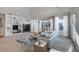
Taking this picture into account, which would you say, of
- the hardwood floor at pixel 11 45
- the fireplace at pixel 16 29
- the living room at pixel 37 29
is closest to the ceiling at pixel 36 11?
the living room at pixel 37 29

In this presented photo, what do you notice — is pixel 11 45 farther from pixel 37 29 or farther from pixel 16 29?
pixel 37 29

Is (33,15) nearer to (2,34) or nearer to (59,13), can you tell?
(59,13)

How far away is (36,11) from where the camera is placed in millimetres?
2117

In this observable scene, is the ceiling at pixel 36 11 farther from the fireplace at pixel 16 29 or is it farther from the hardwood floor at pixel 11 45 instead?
the hardwood floor at pixel 11 45

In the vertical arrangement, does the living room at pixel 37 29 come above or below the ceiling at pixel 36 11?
below

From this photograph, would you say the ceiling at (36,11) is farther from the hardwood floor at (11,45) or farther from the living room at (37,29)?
the hardwood floor at (11,45)

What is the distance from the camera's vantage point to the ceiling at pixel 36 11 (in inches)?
81.5

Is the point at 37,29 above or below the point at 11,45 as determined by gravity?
above

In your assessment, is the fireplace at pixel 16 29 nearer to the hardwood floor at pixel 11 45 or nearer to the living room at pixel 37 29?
the living room at pixel 37 29

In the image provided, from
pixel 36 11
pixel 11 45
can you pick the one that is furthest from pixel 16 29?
pixel 36 11

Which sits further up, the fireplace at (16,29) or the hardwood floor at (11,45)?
the fireplace at (16,29)

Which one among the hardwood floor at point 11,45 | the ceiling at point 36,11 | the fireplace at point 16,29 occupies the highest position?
the ceiling at point 36,11

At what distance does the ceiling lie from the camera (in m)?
2.07
